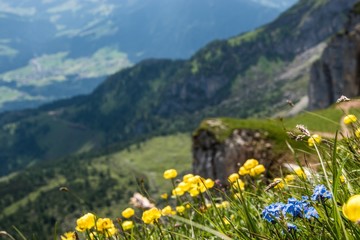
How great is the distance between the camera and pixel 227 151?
2018 inches

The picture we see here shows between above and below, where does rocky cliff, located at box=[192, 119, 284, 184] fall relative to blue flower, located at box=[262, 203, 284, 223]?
below

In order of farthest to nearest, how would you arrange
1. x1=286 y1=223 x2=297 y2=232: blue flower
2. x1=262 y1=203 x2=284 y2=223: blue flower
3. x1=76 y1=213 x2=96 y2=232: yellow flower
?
x1=76 y1=213 x2=96 y2=232: yellow flower < x1=262 y1=203 x2=284 y2=223: blue flower < x1=286 y1=223 x2=297 y2=232: blue flower

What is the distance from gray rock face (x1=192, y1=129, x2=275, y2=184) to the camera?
44.2 m

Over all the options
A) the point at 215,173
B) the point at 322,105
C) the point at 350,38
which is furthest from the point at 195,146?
the point at 322,105

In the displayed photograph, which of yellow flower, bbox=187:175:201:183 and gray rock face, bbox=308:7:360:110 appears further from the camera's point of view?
gray rock face, bbox=308:7:360:110

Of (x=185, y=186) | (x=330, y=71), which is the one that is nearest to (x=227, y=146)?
(x=185, y=186)

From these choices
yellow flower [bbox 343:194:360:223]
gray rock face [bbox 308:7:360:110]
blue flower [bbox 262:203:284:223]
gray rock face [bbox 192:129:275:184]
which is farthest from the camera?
gray rock face [bbox 308:7:360:110]

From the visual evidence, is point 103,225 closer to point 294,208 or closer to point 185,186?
point 185,186

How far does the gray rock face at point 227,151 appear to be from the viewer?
44228 mm

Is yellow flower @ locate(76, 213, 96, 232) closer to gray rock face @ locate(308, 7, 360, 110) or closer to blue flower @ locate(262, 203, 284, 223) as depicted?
blue flower @ locate(262, 203, 284, 223)

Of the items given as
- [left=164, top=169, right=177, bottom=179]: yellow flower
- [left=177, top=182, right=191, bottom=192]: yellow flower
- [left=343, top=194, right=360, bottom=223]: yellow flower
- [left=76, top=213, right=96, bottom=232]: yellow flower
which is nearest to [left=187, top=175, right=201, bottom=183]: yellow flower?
[left=177, top=182, right=191, bottom=192]: yellow flower

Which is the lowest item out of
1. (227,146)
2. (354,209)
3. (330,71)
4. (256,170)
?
(330,71)

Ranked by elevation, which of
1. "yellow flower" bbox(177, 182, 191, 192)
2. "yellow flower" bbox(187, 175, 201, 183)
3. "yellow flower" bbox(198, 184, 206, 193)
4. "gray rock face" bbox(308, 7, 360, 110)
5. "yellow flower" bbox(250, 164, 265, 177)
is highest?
"yellow flower" bbox(187, 175, 201, 183)

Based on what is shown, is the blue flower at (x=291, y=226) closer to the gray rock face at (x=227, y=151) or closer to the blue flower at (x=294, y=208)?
the blue flower at (x=294, y=208)
